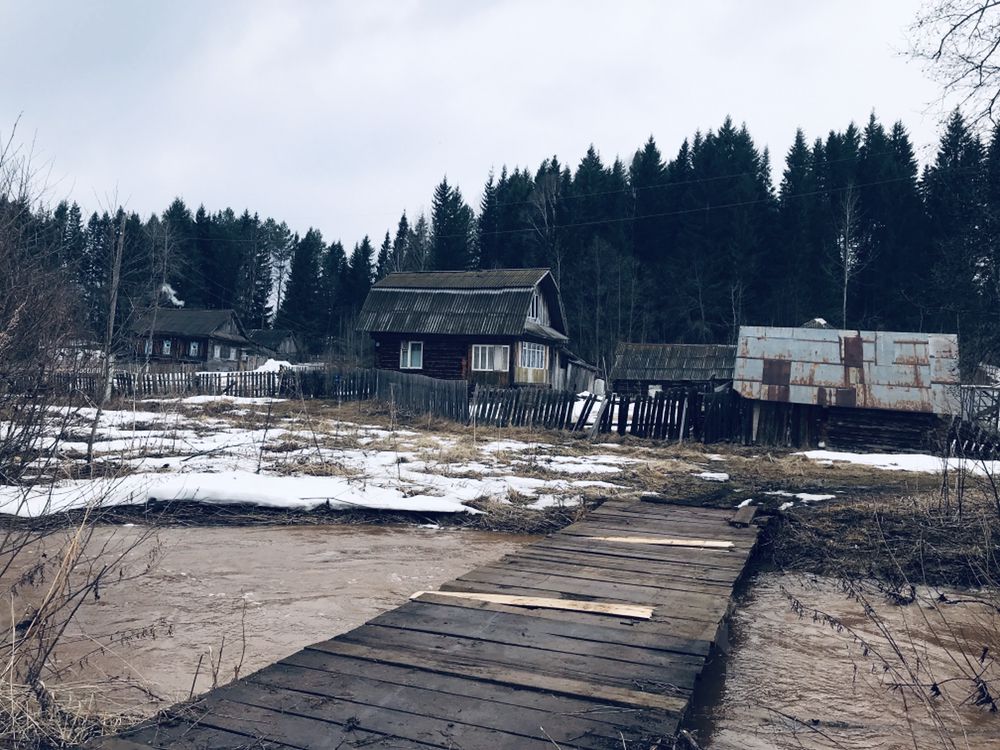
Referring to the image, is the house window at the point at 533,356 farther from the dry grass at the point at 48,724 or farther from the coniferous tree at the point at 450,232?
the dry grass at the point at 48,724

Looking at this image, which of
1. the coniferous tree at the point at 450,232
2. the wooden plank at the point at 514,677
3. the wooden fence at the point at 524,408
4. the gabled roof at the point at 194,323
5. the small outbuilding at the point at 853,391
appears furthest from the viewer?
the coniferous tree at the point at 450,232

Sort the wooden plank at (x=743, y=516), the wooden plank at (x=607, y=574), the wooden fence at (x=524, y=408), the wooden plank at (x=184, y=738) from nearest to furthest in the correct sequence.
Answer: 1. the wooden plank at (x=184, y=738)
2. the wooden plank at (x=607, y=574)
3. the wooden plank at (x=743, y=516)
4. the wooden fence at (x=524, y=408)

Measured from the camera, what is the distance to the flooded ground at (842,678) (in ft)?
11.3

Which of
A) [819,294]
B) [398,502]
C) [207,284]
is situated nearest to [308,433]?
[398,502]

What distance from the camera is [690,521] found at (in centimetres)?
738

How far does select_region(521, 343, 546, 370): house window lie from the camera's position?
99.0 feet

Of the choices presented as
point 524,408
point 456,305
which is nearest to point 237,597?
point 524,408

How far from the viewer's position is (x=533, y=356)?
31.3 m

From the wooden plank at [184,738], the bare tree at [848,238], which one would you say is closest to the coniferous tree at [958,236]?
the bare tree at [848,238]

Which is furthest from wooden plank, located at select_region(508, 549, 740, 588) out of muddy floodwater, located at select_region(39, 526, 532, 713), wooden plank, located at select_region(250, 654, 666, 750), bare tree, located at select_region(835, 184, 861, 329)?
bare tree, located at select_region(835, 184, 861, 329)

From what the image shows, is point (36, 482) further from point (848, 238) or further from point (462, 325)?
point (848, 238)

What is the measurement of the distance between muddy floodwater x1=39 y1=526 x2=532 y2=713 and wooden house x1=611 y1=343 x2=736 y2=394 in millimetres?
24026

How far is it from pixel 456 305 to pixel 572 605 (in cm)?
2625

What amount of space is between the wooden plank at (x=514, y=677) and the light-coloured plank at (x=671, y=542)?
322 cm
